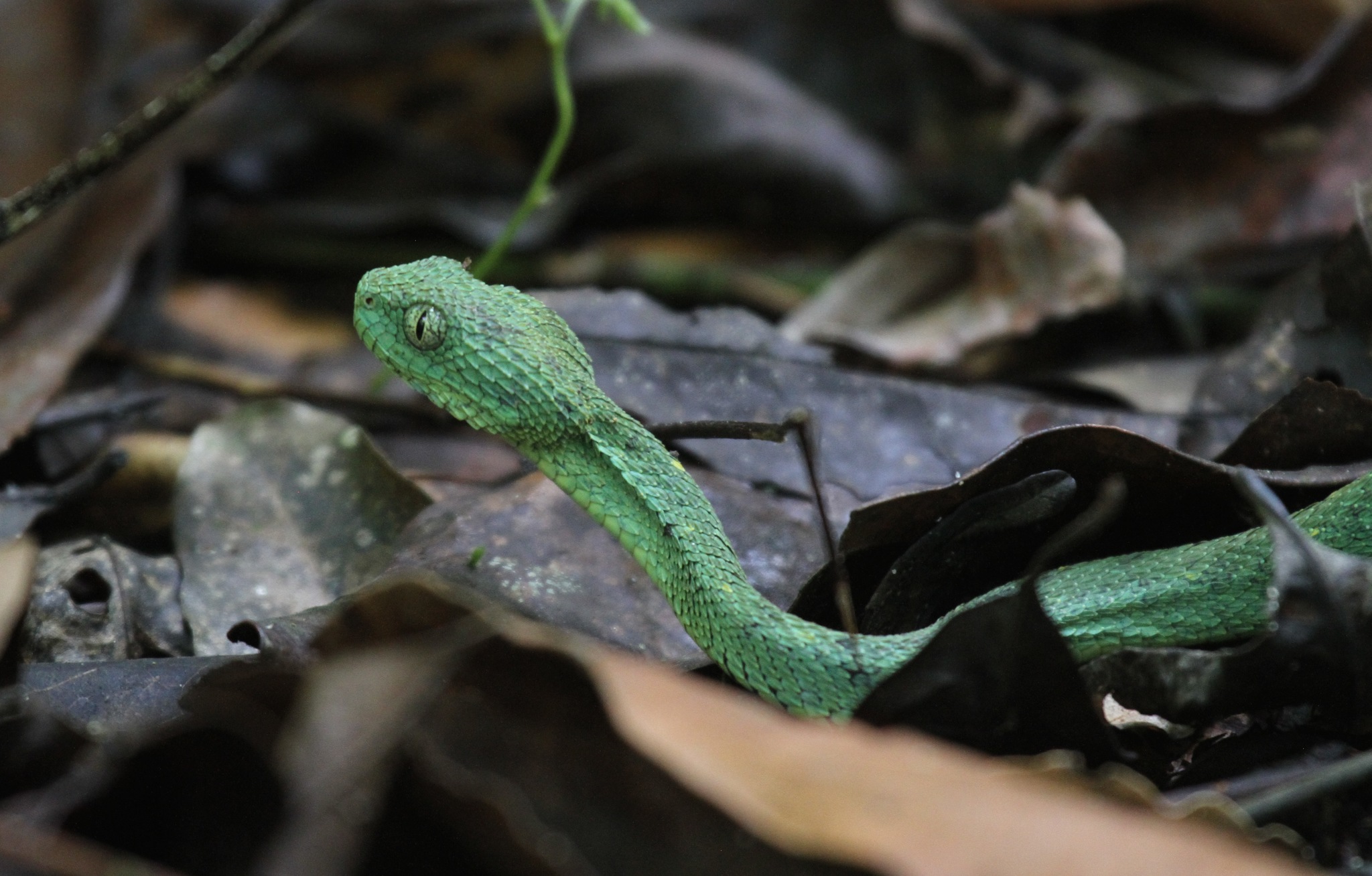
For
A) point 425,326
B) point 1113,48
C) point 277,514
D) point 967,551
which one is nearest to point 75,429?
point 277,514

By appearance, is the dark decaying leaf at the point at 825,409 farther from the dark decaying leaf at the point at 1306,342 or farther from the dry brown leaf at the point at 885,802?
the dry brown leaf at the point at 885,802

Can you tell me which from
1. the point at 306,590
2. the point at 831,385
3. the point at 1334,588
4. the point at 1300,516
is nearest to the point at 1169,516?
the point at 1300,516

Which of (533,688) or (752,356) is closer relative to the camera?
(533,688)

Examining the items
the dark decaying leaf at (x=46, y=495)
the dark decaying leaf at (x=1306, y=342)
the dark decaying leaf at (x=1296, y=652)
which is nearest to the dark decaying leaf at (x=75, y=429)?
the dark decaying leaf at (x=46, y=495)

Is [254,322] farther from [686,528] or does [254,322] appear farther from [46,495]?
[686,528]

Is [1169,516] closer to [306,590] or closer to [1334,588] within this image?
[1334,588]

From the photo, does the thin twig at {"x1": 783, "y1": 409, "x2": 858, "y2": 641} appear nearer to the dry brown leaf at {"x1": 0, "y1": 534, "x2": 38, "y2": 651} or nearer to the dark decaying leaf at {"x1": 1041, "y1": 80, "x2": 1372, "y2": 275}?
the dry brown leaf at {"x1": 0, "y1": 534, "x2": 38, "y2": 651}

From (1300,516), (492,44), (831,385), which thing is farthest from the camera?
(492,44)

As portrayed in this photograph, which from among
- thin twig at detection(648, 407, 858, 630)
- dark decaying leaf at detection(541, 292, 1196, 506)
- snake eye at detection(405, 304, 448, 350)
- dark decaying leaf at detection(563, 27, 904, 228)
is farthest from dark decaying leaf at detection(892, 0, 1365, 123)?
snake eye at detection(405, 304, 448, 350)
